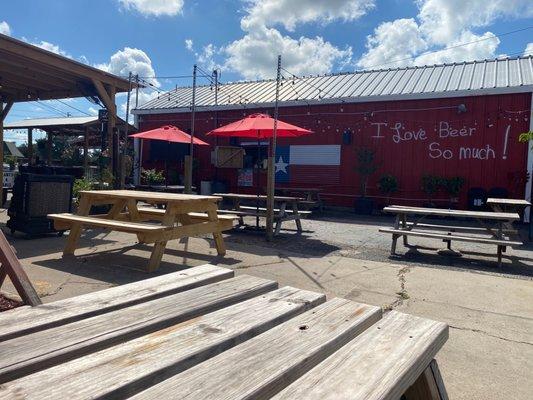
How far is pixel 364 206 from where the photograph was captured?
1234 cm

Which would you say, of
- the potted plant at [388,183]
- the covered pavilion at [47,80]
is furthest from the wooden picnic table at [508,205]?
the covered pavilion at [47,80]

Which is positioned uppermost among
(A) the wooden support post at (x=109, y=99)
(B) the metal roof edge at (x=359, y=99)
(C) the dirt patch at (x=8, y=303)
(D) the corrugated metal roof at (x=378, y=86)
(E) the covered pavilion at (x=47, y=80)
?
(D) the corrugated metal roof at (x=378, y=86)

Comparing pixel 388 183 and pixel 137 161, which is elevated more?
pixel 137 161

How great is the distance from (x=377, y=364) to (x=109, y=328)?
804 mm

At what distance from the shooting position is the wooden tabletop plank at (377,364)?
1083mm

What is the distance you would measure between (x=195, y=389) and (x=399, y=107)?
12.6m

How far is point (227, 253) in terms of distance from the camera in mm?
6156

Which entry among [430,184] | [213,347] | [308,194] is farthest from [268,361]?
[430,184]

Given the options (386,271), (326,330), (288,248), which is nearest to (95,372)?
(326,330)

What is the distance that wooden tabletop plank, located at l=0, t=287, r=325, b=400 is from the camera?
97 centimetres

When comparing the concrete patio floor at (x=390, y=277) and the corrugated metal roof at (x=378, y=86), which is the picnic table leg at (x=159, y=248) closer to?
the concrete patio floor at (x=390, y=277)

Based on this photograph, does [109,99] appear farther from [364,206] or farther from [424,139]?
[424,139]

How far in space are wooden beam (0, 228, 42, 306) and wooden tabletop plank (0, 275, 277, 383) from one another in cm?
161

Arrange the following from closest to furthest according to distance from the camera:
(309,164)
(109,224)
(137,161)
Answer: (109,224), (309,164), (137,161)
